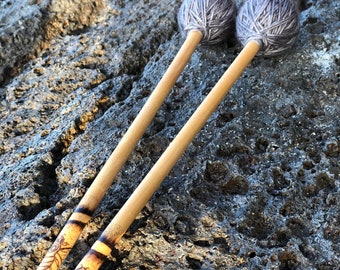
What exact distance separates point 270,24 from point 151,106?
0.35m

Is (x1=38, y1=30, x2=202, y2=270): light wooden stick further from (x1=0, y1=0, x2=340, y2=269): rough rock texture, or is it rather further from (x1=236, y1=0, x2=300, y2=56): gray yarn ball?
(x1=236, y1=0, x2=300, y2=56): gray yarn ball

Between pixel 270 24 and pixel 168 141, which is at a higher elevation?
pixel 270 24

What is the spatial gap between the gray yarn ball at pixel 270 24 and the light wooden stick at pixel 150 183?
113 mm

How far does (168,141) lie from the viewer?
43.8 inches

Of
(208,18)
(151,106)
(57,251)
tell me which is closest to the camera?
(57,251)

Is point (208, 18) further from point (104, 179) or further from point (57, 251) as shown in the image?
point (57, 251)

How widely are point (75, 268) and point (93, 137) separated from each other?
35 cm

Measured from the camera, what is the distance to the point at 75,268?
0.90m

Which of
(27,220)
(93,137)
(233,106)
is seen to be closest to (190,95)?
(233,106)

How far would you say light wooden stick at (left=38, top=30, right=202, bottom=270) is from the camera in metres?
0.90

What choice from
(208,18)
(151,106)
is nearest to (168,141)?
(151,106)

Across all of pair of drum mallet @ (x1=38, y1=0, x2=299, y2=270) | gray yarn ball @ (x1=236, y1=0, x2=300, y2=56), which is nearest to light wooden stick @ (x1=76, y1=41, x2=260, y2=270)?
pair of drum mallet @ (x1=38, y1=0, x2=299, y2=270)

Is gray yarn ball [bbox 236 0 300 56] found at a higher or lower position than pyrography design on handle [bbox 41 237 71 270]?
higher

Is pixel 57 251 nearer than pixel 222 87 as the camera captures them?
Yes
